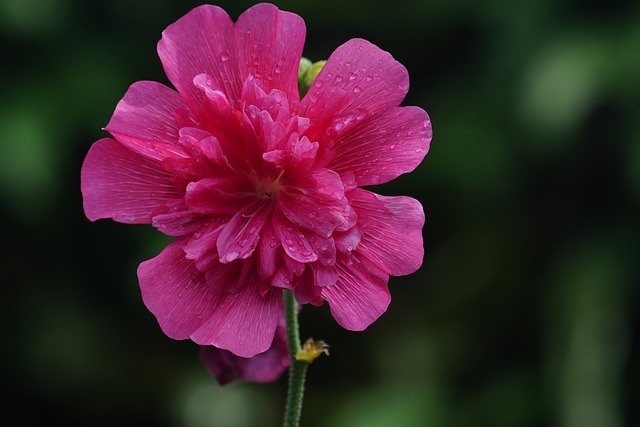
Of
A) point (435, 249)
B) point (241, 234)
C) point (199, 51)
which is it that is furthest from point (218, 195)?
point (435, 249)

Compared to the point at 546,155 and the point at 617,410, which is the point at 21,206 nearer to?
the point at 546,155

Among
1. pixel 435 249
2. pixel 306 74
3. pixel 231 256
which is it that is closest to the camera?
pixel 231 256

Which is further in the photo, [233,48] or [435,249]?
[435,249]

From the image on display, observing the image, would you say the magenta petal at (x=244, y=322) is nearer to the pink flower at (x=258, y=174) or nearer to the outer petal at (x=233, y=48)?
the pink flower at (x=258, y=174)

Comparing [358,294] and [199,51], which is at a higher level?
[199,51]

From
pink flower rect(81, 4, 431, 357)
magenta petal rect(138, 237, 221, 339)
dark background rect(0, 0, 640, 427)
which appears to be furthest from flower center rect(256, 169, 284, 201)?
dark background rect(0, 0, 640, 427)

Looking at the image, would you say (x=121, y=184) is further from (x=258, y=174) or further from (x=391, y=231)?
(x=391, y=231)

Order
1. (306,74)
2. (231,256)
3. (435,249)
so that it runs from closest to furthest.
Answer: (231,256) → (306,74) → (435,249)
